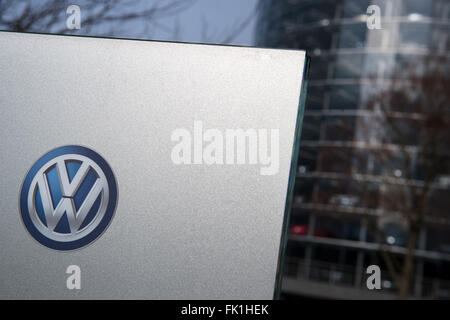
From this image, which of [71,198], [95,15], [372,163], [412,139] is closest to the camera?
[71,198]

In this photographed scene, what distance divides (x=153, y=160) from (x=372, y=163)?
497 inches

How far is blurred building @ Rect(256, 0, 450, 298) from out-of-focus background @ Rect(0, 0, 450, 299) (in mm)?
35

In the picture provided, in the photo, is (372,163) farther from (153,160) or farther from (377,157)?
(153,160)

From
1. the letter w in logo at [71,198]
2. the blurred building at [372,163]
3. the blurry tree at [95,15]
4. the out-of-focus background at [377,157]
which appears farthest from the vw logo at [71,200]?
the blurred building at [372,163]

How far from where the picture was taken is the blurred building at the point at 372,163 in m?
11.9

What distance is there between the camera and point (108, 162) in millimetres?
1085

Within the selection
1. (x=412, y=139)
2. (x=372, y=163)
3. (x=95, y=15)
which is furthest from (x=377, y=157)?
(x=95, y=15)

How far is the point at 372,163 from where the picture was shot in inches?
510

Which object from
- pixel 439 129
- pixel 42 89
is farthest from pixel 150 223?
pixel 439 129

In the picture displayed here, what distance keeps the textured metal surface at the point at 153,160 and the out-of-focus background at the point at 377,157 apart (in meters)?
4.90

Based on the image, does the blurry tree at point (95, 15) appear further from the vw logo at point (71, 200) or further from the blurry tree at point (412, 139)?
the blurry tree at point (412, 139)

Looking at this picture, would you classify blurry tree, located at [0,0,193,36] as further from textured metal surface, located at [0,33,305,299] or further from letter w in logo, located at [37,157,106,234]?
letter w in logo, located at [37,157,106,234]

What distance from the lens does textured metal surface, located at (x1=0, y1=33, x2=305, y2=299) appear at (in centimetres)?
106

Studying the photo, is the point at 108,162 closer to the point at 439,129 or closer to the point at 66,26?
the point at 66,26
